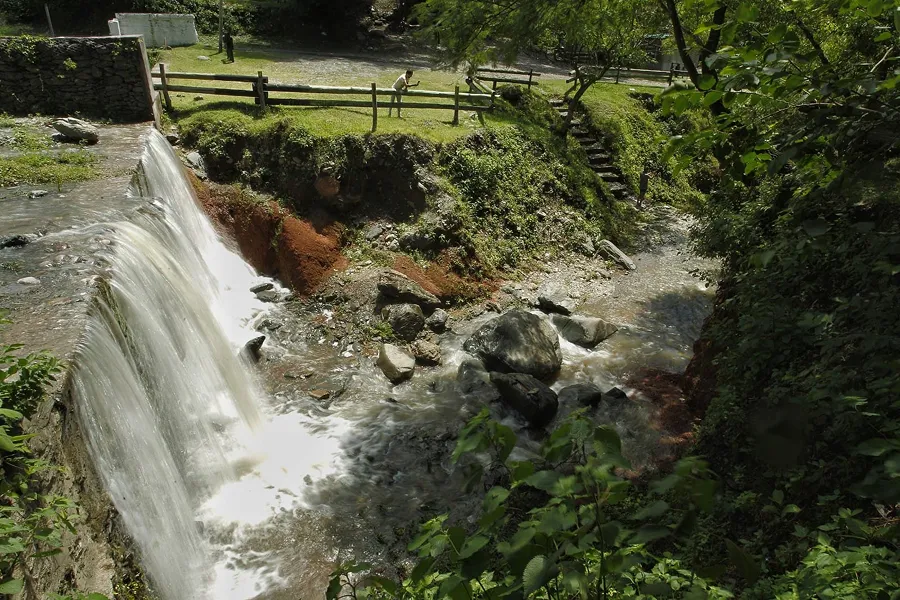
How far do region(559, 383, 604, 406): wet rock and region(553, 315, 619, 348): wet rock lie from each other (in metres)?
1.74

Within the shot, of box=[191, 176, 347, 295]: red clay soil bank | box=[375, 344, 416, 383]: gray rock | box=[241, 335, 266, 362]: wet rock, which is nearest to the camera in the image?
box=[241, 335, 266, 362]: wet rock

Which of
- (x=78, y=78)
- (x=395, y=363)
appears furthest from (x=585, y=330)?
(x=78, y=78)

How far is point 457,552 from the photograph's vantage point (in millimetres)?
2273

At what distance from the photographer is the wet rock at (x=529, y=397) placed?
9.70m

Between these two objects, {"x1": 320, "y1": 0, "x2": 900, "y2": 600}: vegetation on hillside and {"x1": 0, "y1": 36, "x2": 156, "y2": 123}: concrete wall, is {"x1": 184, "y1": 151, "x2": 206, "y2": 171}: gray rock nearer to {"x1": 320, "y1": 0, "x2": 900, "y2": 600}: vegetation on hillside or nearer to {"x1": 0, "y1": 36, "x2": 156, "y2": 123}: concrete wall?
{"x1": 0, "y1": 36, "x2": 156, "y2": 123}: concrete wall

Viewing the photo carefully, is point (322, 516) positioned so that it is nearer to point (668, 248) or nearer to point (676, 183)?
point (668, 248)

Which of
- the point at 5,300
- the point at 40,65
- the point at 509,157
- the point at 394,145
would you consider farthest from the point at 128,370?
the point at 509,157

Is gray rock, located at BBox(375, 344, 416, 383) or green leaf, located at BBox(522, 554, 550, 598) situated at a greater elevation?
green leaf, located at BBox(522, 554, 550, 598)

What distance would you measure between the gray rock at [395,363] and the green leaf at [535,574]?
881 cm

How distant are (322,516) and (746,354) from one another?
227 inches

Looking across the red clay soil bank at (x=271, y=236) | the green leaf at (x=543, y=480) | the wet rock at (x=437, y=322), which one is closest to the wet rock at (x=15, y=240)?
the red clay soil bank at (x=271, y=236)

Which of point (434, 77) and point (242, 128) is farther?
point (434, 77)

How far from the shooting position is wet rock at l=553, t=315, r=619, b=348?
12.3m

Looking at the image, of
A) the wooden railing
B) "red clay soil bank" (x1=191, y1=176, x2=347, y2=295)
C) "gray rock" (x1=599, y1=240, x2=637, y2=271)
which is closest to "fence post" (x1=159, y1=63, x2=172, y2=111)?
"red clay soil bank" (x1=191, y1=176, x2=347, y2=295)
